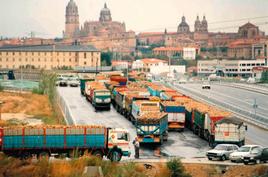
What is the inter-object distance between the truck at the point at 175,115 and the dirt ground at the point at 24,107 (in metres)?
14.1

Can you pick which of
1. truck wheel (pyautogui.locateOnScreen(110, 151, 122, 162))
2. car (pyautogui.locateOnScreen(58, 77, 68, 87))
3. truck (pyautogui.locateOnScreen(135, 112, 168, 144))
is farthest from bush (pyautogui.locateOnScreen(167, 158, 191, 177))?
car (pyautogui.locateOnScreen(58, 77, 68, 87))

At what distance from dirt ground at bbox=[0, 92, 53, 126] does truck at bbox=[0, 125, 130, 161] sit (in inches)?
847

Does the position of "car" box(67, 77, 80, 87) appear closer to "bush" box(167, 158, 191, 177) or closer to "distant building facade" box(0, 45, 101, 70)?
"distant building facade" box(0, 45, 101, 70)

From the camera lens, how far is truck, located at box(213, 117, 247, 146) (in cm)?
3198

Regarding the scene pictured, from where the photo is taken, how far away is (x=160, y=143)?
33.5 m

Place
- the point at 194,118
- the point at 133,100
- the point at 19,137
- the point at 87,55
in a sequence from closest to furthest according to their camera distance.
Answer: the point at 19,137 < the point at 194,118 < the point at 133,100 < the point at 87,55

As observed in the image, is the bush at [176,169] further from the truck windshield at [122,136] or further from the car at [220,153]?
the car at [220,153]

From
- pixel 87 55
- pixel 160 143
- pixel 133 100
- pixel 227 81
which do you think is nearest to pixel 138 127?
pixel 160 143

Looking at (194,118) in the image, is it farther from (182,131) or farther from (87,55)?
(87,55)

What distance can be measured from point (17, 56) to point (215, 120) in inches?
4376

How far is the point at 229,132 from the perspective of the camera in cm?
3212

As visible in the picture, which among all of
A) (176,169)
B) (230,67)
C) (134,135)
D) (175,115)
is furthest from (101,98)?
(230,67)

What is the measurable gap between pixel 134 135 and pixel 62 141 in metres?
10.4

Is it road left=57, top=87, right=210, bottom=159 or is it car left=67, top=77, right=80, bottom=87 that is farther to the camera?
car left=67, top=77, right=80, bottom=87
